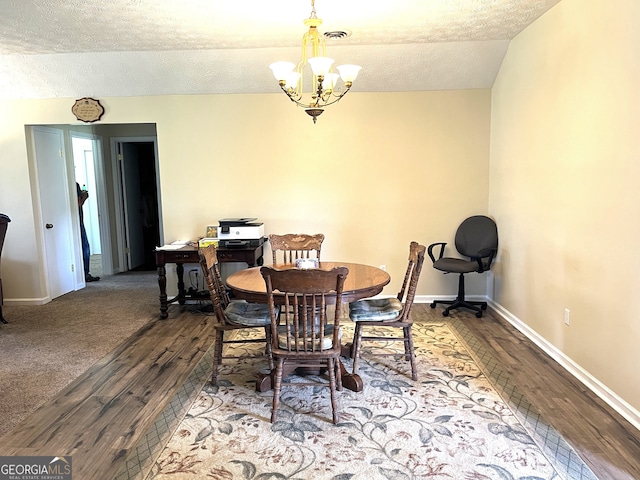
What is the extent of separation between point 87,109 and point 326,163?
2.59 m

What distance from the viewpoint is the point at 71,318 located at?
446cm

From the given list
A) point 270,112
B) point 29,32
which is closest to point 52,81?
point 29,32

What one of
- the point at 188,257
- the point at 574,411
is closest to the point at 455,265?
the point at 574,411

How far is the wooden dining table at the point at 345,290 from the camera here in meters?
2.56

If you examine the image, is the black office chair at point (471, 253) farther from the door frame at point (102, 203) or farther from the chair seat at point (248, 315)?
the door frame at point (102, 203)

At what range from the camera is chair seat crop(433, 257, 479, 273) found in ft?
13.7

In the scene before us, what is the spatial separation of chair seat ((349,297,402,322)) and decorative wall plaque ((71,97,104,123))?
138 inches

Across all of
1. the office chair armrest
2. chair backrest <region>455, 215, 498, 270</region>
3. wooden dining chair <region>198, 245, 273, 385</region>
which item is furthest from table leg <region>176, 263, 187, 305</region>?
chair backrest <region>455, 215, 498, 270</region>

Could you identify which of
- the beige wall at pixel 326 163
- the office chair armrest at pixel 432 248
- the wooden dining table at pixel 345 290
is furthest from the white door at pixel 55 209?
the office chair armrest at pixel 432 248

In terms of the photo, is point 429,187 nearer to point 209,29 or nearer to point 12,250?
point 209,29

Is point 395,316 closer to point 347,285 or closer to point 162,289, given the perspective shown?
point 347,285

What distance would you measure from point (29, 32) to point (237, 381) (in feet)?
10.7

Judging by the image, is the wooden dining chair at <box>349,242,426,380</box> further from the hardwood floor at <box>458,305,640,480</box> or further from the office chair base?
the office chair base

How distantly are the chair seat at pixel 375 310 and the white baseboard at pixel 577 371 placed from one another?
1248mm
